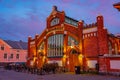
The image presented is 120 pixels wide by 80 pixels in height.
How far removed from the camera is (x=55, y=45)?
1233 inches

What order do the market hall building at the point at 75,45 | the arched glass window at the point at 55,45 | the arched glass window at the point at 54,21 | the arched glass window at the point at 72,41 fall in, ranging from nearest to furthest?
the market hall building at the point at 75,45, the arched glass window at the point at 72,41, the arched glass window at the point at 55,45, the arched glass window at the point at 54,21

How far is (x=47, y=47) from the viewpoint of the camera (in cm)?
3312

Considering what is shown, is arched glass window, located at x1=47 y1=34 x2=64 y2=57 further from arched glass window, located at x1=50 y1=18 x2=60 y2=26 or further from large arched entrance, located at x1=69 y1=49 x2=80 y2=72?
large arched entrance, located at x1=69 y1=49 x2=80 y2=72

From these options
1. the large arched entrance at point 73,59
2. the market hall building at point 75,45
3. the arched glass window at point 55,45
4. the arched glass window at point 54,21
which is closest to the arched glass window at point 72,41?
the market hall building at point 75,45

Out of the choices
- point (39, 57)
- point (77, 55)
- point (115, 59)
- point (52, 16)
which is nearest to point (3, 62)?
point (39, 57)

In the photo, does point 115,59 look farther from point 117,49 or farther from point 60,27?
point 60,27

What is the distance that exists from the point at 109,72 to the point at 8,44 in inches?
1519

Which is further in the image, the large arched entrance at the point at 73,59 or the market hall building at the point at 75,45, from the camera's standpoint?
the large arched entrance at the point at 73,59

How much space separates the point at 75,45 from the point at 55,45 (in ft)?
17.3

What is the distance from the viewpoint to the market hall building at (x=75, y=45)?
2298cm

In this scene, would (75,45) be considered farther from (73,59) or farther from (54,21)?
(54,21)

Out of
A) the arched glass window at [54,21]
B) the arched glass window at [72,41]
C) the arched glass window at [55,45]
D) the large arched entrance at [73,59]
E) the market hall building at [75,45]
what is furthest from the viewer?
the arched glass window at [54,21]

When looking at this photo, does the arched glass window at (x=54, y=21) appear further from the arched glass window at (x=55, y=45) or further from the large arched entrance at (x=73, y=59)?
the large arched entrance at (x=73, y=59)

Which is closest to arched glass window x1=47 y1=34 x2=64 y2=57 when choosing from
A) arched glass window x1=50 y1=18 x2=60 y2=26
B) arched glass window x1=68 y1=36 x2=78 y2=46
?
arched glass window x1=68 y1=36 x2=78 y2=46
